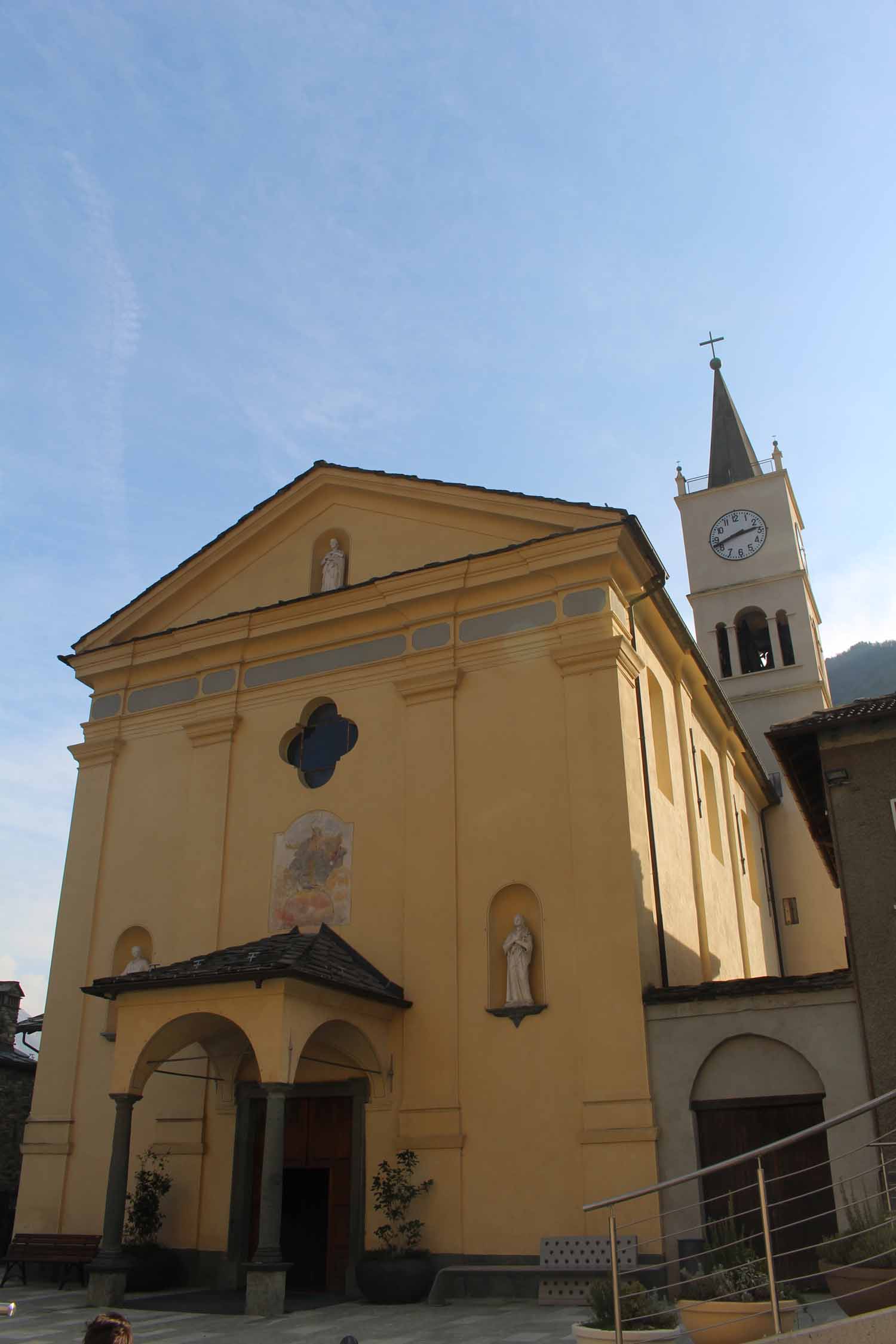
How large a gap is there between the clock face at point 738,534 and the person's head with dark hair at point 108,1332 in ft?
102

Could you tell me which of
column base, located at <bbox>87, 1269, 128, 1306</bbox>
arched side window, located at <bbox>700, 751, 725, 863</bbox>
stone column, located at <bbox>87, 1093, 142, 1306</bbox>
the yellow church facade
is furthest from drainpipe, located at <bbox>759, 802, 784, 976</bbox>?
column base, located at <bbox>87, 1269, 128, 1306</bbox>

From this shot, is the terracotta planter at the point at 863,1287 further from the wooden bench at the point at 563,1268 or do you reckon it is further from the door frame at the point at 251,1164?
the door frame at the point at 251,1164

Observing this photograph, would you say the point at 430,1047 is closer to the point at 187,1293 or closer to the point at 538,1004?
the point at 538,1004

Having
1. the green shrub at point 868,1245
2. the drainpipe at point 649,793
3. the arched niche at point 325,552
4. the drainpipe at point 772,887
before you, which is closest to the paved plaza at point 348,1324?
the green shrub at point 868,1245

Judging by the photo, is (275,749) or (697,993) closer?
(697,993)

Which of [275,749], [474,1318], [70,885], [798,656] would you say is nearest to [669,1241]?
[474,1318]

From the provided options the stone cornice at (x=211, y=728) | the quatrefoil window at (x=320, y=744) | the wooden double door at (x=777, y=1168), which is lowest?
the wooden double door at (x=777, y=1168)

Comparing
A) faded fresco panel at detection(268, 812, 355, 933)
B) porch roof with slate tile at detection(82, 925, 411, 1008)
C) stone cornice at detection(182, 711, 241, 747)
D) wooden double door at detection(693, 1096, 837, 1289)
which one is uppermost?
stone cornice at detection(182, 711, 241, 747)

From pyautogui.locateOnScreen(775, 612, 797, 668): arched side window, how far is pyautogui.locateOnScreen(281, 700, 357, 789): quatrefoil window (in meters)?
17.9

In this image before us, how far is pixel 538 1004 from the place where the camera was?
13.6 m

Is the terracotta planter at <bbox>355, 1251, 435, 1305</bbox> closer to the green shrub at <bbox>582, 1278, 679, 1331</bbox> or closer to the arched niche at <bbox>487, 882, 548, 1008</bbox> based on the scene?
the arched niche at <bbox>487, 882, 548, 1008</bbox>

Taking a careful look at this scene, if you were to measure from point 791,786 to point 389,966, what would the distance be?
5.61 m

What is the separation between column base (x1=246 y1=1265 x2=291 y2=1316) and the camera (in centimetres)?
1139

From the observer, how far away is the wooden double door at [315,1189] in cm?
1393
